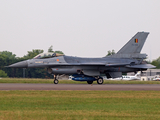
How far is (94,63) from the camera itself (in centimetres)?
2844

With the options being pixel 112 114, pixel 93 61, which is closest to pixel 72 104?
pixel 112 114

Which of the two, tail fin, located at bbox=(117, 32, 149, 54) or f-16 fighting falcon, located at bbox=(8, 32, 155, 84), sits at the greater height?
tail fin, located at bbox=(117, 32, 149, 54)

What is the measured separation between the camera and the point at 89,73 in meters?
28.5

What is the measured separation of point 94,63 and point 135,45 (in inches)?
206

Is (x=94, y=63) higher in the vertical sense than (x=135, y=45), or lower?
lower

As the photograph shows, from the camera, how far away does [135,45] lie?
30.2 meters

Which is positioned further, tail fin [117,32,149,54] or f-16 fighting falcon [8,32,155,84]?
tail fin [117,32,149,54]

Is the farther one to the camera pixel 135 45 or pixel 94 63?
pixel 135 45

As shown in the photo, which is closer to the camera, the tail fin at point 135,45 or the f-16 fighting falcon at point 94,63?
the f-16 fighting falcon at point 94,63

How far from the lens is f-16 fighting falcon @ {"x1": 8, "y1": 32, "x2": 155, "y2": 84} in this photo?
27.5m

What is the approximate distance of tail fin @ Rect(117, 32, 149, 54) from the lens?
30156mm

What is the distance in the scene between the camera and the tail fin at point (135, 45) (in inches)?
1187

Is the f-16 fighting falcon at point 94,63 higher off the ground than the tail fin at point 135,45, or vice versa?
the tail fin at point 135,45

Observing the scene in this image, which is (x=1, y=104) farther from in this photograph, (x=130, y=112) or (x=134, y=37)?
(x=134, y=37)
